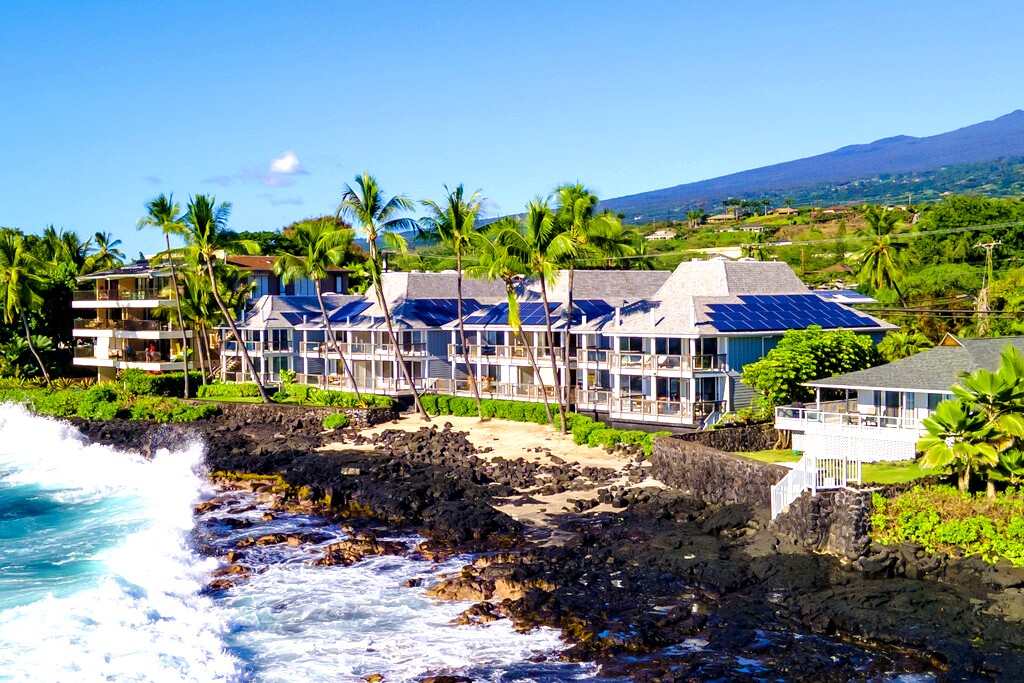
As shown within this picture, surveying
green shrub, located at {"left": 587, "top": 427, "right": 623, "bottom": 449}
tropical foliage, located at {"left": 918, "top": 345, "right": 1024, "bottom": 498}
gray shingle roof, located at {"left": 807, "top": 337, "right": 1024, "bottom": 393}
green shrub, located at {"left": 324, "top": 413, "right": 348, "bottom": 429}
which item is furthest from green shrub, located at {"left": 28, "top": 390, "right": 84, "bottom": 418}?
tropical foliage, located at {"left": 918, "top": 345, "right": 1024, "bottom": 498}

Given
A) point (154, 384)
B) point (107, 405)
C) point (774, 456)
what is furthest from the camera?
point (154, 384)

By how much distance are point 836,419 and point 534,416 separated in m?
17.3

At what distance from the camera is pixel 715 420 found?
43938mm

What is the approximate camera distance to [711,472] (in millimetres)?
35531

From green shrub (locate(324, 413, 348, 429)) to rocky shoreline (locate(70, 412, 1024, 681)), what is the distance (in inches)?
478

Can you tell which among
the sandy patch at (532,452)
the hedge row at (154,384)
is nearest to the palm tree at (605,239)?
the sandy patch at (532,452)

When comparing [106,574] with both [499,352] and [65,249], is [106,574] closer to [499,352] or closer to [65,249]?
[499,352]

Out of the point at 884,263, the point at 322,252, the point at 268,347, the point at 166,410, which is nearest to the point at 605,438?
the point at 322,252

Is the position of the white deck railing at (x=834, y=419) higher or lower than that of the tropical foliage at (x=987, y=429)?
lower

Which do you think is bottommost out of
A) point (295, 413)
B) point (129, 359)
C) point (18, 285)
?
point (295, 413)

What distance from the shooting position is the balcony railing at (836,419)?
34.7 m

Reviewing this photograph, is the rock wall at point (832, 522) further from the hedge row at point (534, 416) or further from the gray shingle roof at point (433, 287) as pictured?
the gray shingle roof at point (433, 287)

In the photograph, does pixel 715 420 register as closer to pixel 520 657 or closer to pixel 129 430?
pixel 520 657

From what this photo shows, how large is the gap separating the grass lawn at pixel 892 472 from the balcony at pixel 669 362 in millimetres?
11323
